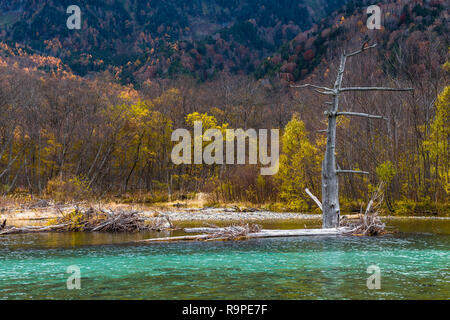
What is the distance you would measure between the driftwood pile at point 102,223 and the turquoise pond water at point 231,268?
2412 millimetres

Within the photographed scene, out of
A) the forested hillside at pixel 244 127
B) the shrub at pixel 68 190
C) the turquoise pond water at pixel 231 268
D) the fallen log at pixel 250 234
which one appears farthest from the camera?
the shrub at pixel 68 190

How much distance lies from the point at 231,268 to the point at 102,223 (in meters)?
9.97

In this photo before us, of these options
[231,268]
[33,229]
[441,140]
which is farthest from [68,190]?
[441,140]

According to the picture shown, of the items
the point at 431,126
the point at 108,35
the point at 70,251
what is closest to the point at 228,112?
the point at 431,126

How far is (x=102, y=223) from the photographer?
1920 centimetres

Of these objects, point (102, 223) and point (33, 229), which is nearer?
point (33, 229)

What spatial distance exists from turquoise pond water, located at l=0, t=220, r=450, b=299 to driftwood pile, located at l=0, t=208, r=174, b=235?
2412 millimetres

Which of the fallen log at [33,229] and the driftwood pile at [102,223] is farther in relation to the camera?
the driftwood pile at [102,223]

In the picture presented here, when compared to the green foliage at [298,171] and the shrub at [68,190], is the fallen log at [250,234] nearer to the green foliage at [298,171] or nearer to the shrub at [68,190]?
the green foliage at [298,171]

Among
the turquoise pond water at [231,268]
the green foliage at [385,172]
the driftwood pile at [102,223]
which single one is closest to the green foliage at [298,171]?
the green foliage at [385,172]

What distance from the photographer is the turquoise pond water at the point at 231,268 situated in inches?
330

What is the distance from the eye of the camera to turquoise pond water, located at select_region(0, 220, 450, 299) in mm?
8375

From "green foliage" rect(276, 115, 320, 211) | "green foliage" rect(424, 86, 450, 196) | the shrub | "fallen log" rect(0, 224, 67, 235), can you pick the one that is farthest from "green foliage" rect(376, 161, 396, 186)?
→ the shrub

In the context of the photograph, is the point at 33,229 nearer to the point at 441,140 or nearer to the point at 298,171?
the point at 298,171
